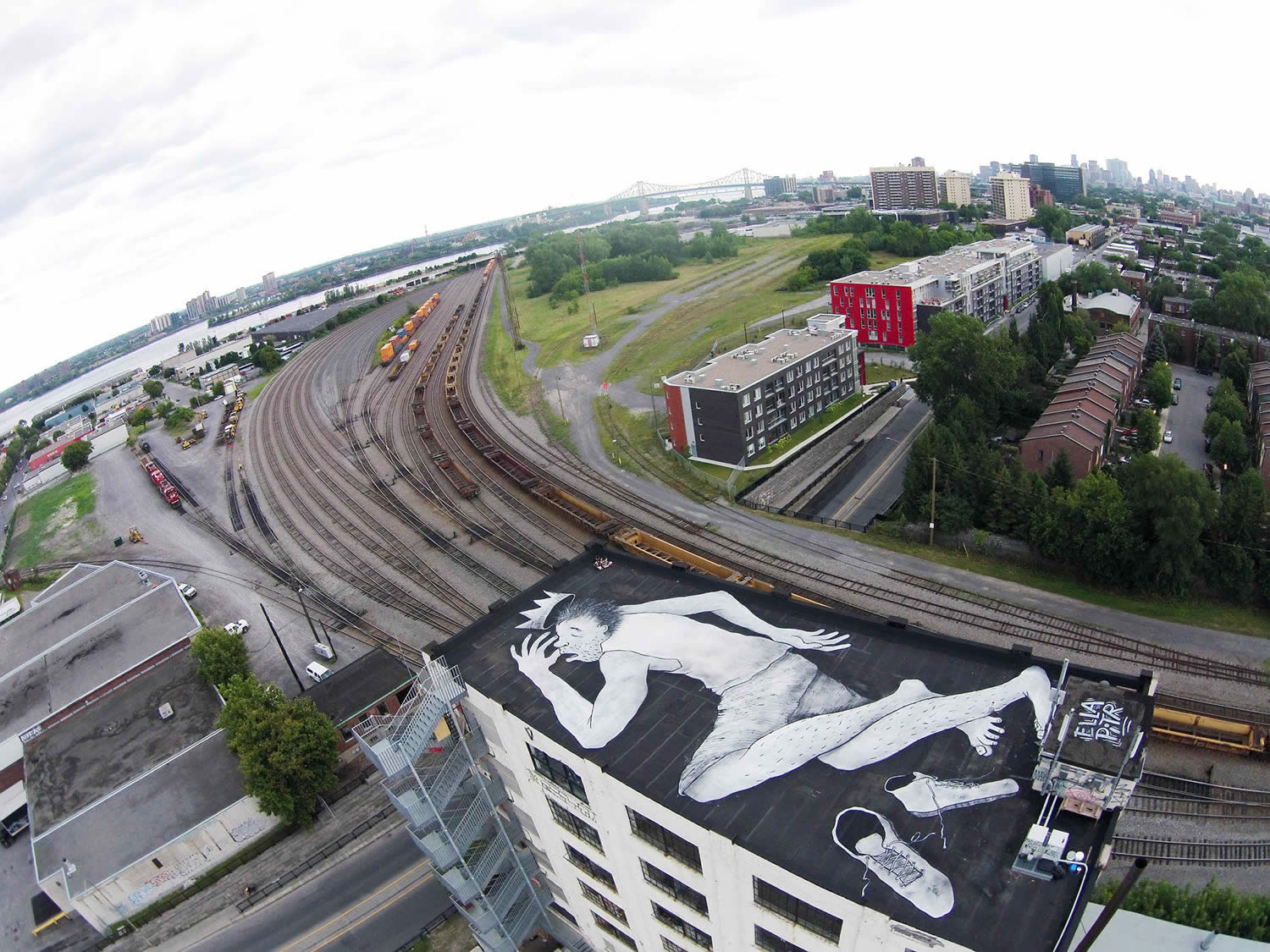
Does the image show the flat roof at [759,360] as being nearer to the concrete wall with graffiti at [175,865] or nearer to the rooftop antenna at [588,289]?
the rooftop antenna at [588,289]

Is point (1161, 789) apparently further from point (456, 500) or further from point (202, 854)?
point (456, 500)

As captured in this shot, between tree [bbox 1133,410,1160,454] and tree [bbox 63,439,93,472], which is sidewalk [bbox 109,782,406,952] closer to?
tree [bbox 1133,410,1160,454]

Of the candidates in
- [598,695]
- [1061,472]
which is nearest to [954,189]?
[1061,472]

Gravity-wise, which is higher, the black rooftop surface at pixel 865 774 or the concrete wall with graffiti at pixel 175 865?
the black rooftop surface at pixel 865 774

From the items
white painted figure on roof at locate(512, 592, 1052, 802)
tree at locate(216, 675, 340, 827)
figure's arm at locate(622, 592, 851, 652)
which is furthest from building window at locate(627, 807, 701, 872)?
tree at locate(216, 675, 340, 827)

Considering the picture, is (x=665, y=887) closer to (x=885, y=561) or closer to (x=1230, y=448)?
(x=885, y=561)

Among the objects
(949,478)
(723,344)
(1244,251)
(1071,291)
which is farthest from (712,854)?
(1244,251)

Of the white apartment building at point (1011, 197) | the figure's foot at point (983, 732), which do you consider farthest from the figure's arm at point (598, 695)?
the white apartment building at point (1011, 197)
